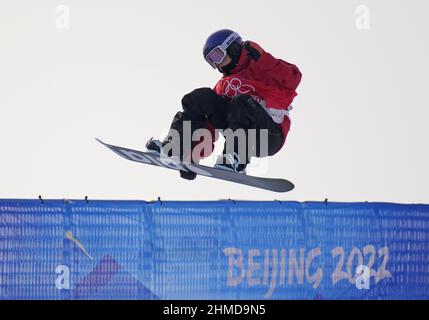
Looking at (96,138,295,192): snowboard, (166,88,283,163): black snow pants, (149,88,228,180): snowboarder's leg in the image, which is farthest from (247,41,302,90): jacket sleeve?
(96,138,295,192): snowboard

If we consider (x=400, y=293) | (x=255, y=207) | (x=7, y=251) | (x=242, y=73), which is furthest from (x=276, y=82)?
(x=7, y=251)

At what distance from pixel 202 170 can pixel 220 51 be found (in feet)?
3.56

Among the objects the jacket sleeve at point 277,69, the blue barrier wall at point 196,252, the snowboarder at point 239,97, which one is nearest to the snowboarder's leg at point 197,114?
the snowboarder at point 239,97

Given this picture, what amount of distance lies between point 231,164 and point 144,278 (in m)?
1.49

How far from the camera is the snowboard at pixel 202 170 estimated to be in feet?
33.1

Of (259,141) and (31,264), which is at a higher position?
(259,141)

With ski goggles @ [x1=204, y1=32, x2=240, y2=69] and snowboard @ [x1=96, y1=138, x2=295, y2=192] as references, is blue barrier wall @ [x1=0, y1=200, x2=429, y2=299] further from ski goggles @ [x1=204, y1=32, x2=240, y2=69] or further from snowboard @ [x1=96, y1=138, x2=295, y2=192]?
ski goggles @ [x1=204, y1=32, x2=240, y2=69]

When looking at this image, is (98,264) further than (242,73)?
No

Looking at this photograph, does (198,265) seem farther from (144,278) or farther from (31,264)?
(31,264)

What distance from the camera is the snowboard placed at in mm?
10078

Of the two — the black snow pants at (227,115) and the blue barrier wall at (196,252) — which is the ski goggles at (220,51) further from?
the blue barrier wall at (196,252)

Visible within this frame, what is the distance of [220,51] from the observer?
33.2 feet

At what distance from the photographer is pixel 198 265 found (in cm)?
935

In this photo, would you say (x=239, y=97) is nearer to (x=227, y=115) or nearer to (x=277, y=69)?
(x=227, y=115)
